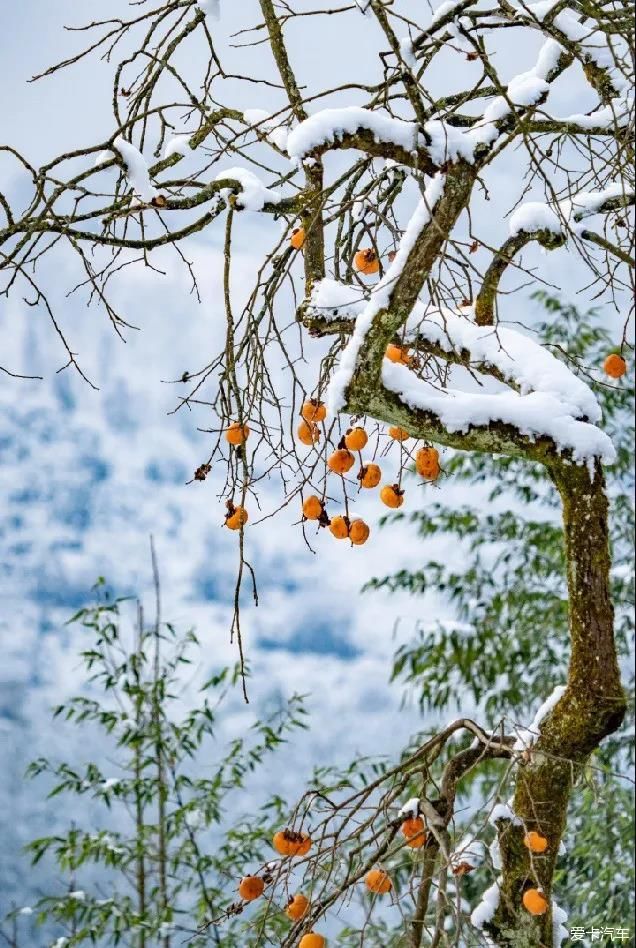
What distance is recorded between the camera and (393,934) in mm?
3812

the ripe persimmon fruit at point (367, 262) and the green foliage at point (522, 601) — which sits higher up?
the green foliage at point (522, 601)

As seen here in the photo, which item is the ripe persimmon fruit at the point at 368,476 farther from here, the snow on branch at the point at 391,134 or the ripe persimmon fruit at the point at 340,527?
the snow on branch at the point at 391,134

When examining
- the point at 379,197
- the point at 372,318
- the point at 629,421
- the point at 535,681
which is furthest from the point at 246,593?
the point at 372,318

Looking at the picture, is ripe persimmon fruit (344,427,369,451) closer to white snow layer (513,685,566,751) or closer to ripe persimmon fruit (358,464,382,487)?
ripe persimmon fruit (358,464,382,487)

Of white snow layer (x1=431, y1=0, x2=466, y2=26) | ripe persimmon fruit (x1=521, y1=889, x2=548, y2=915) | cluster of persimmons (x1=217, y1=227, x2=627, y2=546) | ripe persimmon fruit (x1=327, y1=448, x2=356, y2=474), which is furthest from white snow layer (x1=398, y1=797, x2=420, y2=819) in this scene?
white snow layer (x1=431, y1=0, x2=466, y2=26)

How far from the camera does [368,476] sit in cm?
166

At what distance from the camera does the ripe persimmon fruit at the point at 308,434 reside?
166 cm

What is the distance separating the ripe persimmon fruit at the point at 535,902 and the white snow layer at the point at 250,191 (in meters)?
1.10

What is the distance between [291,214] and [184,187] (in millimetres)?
204

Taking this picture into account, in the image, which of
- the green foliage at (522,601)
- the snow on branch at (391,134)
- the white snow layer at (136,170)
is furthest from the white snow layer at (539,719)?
the green foliage at (522,601)

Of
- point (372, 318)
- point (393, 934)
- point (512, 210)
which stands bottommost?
point (393, 934)

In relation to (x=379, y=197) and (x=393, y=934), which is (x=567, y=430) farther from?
(x=393, y=934)

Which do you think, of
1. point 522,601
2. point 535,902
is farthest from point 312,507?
point 522,601

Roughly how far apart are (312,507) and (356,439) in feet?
0.41
